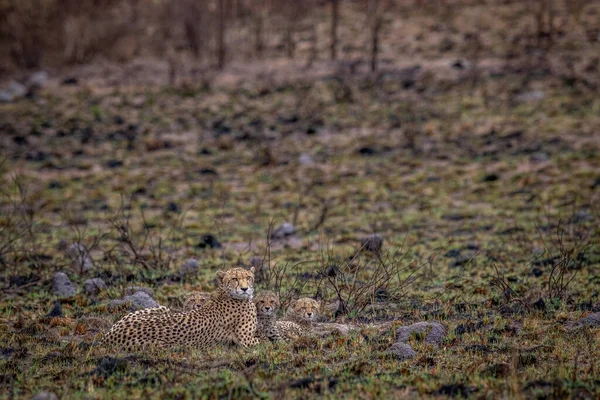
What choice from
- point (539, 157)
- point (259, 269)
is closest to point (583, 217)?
point (539, 157)

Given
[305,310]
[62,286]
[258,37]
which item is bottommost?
[62,286]

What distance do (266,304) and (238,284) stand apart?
57 centimetres

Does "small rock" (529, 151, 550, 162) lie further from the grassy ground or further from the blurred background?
the blurred background

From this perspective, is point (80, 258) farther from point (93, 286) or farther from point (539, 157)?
point (539, 157)

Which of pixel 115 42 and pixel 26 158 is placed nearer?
pixel 26 158

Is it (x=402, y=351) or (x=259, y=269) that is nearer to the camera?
(x=402, y=351)

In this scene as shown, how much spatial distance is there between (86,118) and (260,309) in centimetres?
1770

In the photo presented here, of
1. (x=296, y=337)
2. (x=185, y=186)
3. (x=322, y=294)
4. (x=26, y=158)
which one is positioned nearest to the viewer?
(x=296, y=337)

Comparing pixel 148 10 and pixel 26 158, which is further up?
pixel 148 10

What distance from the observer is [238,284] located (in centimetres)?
733

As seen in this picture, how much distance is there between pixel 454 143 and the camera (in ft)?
68.1

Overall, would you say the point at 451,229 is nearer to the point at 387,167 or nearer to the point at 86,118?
the point at 387,167

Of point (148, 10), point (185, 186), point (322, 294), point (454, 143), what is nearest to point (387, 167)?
point (454, 143)

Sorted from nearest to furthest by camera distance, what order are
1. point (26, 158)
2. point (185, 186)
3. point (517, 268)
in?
point (517, 268), point (185, 186), point (26, 158)
